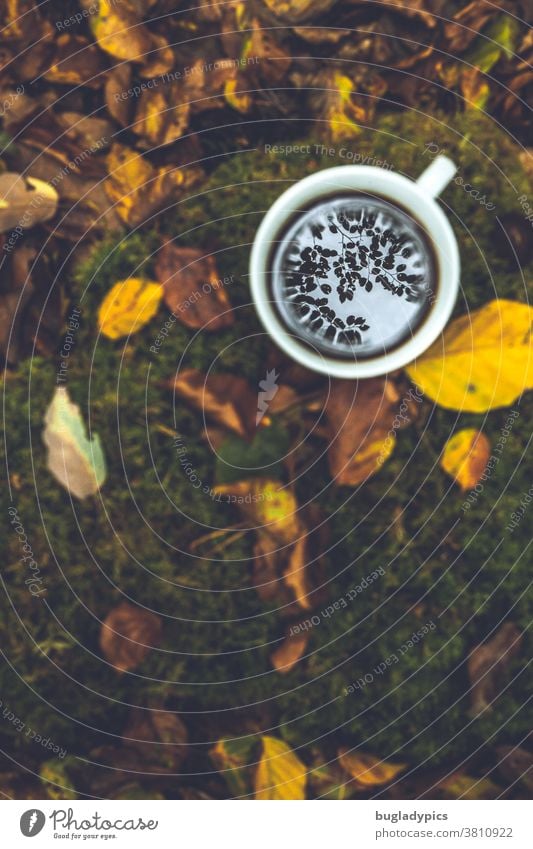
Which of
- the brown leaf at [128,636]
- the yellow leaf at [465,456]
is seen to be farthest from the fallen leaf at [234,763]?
the yellow leaf at [465,456]

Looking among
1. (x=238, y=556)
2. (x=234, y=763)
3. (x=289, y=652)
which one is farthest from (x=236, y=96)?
(x=234, y=763)

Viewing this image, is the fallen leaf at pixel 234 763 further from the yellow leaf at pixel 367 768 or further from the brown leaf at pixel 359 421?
the brown leaf at pixel 359 421

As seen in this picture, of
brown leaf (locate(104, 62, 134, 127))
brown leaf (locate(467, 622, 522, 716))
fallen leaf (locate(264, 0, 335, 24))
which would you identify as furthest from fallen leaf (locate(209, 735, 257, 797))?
fallen leaf (locate(264, 0, 335, 24))

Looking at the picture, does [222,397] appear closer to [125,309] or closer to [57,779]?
[125,309]

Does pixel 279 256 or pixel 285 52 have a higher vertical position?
pixel 285 52

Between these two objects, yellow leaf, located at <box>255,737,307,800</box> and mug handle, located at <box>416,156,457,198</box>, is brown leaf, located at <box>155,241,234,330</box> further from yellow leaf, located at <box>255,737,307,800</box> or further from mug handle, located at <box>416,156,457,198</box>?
yellow leaf, located at <box>255,737,307,800</box>

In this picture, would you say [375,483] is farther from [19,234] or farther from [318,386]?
[19,234]

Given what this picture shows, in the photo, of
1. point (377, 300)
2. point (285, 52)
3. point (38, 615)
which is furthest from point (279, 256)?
Result: point (38, 615)
